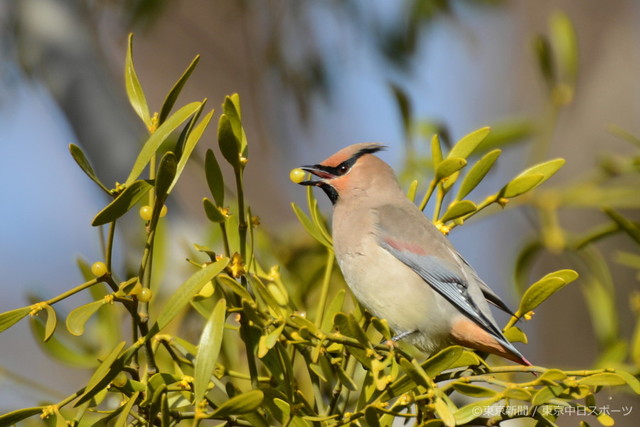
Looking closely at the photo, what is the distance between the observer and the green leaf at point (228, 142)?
3.10 feet

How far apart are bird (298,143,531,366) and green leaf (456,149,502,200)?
0.11 meters

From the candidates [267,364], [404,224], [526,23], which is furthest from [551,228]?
[526,23]

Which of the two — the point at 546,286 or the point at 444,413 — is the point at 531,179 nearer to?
the point at 546,286

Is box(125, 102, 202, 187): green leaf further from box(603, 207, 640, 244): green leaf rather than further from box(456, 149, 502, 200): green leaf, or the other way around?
box(603, 207, 640, 244): green leaf

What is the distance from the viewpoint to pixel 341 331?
986 millimetres

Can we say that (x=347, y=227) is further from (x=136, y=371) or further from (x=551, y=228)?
(x=136, y=371)

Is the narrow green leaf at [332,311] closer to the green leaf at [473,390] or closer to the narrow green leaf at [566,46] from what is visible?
the green leaf at [473,390]

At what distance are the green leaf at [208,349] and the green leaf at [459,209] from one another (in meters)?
0.40

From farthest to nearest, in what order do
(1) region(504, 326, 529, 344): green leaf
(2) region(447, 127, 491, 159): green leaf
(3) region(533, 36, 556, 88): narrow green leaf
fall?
1. (3) region(533, 36, 556, 88): narrow green leaf
2. (2) region(447, 127, 491, 159): green leaf
3. (1) region(504, 326, 529, 344): green leaf

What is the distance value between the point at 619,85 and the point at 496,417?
3088 mm

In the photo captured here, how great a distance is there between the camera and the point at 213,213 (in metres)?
0.97

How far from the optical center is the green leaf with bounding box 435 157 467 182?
1.14 m

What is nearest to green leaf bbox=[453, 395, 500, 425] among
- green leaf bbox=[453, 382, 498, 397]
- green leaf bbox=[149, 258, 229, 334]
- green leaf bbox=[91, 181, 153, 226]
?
green leaf bbox=[453, 382, 498, 397]

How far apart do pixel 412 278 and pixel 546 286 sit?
0.47 meters
